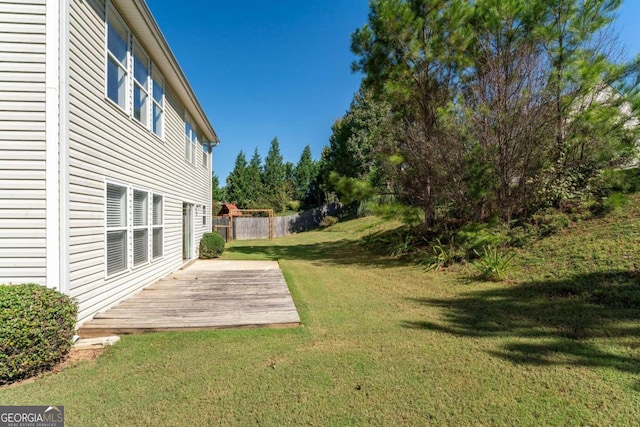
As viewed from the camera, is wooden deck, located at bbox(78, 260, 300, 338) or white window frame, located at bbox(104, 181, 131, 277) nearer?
wooden deck, located at bbox(78, 260, 300, 338)

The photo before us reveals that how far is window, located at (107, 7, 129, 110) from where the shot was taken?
4512 mm

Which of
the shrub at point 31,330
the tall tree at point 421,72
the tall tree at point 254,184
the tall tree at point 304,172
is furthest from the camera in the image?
the tall tree at point 304,172

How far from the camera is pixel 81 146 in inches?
148

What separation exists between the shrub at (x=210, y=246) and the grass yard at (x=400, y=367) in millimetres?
6531

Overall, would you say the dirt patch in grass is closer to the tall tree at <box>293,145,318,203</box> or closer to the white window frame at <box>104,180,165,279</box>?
the white window frame at <box>104,180,165,279</box>

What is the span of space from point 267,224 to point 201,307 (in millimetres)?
16212

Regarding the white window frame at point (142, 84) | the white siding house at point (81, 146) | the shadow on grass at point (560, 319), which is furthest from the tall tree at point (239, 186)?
Result: the shadow on grass at point (560, 319)

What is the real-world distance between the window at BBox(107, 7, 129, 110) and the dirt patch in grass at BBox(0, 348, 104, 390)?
366 cm

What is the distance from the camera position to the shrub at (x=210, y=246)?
34.1 feet

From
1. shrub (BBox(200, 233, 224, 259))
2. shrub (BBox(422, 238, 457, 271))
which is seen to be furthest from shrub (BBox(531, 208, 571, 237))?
shrub (BBox(200, 233, 224, 259))

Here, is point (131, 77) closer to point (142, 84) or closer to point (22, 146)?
point (142, 84)

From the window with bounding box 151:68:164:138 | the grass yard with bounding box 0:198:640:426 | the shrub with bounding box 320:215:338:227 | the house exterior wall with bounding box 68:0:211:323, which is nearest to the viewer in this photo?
the grass yard with bounding box 0:198:640:426

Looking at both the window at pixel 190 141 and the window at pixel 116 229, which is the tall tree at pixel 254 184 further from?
the window at pixel 116 229

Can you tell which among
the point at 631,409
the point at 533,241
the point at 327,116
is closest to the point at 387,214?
the point at 533,241
